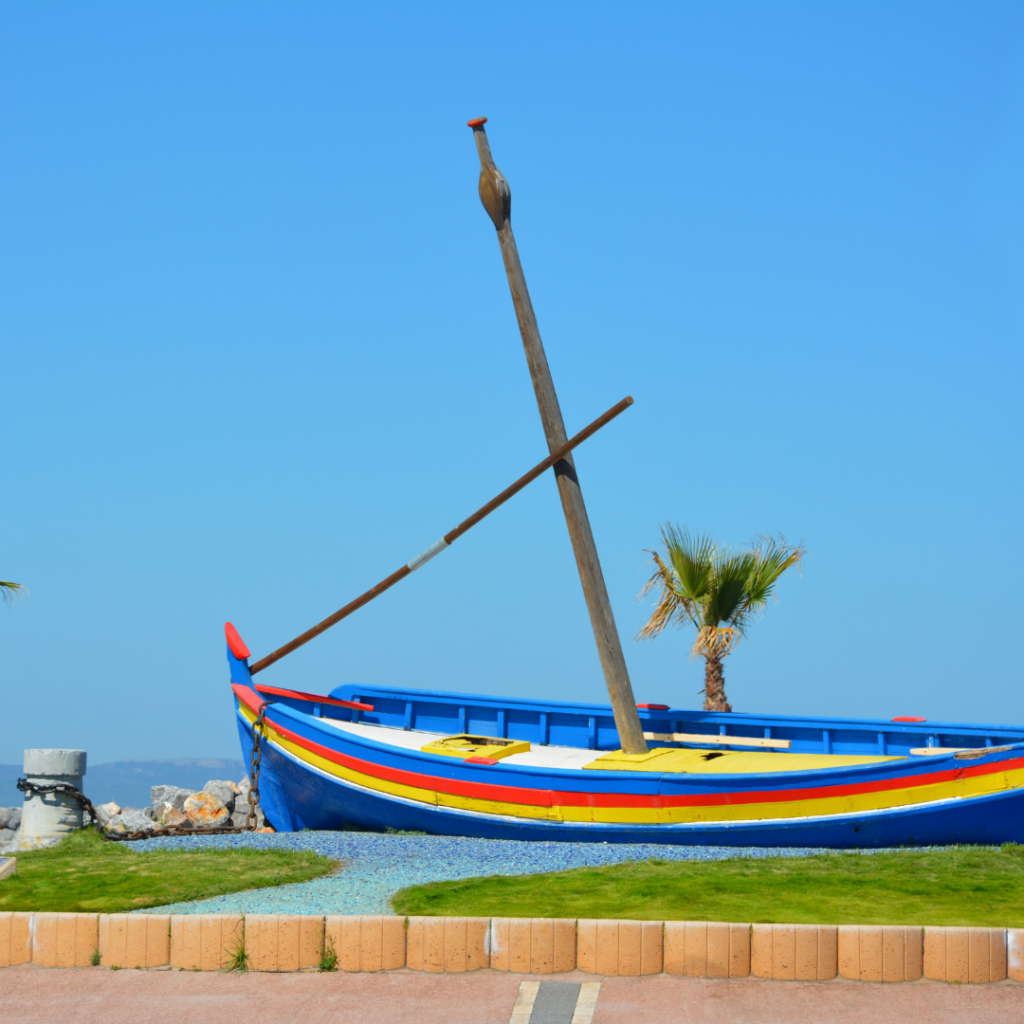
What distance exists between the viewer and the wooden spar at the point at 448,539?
15.9 metres

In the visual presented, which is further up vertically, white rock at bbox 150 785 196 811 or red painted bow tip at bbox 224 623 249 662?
red painted bow tip at bbox 224 623 249 662

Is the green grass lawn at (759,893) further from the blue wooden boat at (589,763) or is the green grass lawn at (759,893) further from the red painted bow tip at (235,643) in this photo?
the red painted bow tip at (235,643)

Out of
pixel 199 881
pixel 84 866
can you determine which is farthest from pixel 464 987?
pixel 84 866

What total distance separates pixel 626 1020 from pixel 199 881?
5182 millimetres

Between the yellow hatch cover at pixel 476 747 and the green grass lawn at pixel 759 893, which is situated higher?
the yellow hatch cover at pixel 476 747

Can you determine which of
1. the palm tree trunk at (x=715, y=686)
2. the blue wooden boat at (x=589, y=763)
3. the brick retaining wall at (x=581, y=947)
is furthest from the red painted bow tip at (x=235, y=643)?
the brick retaining wall at (x=581, y=947)

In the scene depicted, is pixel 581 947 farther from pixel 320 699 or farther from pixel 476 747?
pixel 320 699

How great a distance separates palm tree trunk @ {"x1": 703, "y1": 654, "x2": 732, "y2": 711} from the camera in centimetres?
1797

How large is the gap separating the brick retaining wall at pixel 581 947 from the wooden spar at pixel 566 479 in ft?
24.8

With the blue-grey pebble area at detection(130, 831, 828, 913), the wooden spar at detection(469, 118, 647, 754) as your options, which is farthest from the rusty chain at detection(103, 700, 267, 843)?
the wooden spar at detection(469, 118, 647, 754)

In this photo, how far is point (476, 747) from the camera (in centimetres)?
1527

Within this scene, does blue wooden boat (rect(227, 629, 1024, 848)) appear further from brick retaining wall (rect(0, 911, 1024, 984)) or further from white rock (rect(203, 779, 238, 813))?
brick retaining wall (rect(0, 911, 1024, 984))

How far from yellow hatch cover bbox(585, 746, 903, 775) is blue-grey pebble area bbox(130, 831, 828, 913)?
1.16 meters

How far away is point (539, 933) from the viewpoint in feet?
24.5
